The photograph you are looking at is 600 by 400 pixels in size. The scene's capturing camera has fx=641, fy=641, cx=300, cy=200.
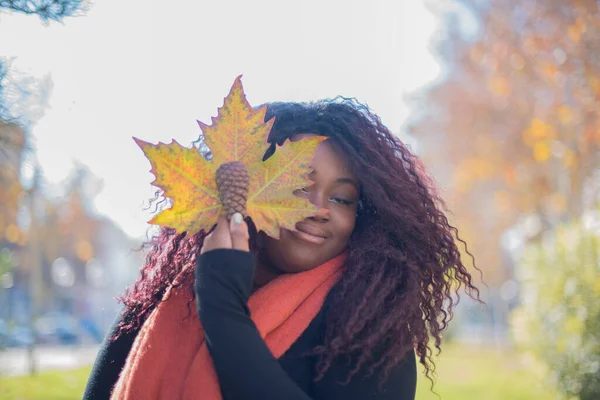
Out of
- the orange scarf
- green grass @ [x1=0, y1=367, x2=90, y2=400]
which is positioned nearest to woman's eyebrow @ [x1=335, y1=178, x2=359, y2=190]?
the orange scarf

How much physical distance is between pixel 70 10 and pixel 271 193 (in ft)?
4.04

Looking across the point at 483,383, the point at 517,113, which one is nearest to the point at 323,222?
the point at 483,383

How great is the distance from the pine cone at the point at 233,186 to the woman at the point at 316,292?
1.3 inches

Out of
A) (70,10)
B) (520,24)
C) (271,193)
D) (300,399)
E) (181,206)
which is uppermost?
(520,24)

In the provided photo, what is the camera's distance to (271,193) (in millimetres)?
1607

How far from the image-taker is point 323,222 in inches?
74.2

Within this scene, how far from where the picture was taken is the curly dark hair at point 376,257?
5.54 ft

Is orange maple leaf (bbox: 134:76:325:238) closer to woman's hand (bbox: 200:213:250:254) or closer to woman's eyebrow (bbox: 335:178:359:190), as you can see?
woman's hand (bbox: 200:213:250:254)

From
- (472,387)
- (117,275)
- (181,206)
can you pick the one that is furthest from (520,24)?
(117,275)

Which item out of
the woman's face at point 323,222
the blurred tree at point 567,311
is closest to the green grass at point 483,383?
the blurred tree at point 567,311

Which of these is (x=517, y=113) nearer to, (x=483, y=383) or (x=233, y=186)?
(x=483, y=383)

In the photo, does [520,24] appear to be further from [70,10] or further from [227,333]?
[227,333]

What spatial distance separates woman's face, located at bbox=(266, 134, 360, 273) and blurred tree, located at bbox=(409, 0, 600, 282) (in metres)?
A: 2.91

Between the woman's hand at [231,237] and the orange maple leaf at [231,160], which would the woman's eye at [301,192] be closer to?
the orange maple leaf at [231,160]
